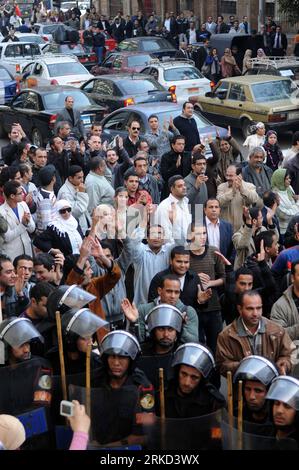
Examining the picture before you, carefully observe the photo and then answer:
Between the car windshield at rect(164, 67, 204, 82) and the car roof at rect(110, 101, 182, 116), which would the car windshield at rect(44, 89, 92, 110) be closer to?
the car roof at rect(110, 101, 182, 116)

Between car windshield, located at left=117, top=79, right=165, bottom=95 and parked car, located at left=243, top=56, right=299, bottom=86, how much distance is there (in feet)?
10.1

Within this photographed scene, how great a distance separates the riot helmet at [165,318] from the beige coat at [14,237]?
2.83 m

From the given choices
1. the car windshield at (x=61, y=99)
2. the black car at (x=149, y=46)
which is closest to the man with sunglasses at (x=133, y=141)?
the car windshield at (x=61, y=99)

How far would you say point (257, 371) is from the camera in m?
5.43

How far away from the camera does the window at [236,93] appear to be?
1912cm

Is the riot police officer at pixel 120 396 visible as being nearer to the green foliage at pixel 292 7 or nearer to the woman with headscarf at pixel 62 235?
the woman with headscarf at pixel 62 235

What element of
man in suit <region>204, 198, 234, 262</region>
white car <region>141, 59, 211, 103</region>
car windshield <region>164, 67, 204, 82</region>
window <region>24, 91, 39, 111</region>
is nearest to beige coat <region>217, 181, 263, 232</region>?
man in suit <region>204, 198, 234, 262</region>

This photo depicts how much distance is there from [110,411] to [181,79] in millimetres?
16995

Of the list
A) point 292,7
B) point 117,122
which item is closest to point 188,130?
point 117,122

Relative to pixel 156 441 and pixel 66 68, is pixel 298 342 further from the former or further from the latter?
pixel 66 68

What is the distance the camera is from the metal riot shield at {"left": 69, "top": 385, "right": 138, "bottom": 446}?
515 cm

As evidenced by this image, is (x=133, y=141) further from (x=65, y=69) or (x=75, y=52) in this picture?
(x=75, y=52)

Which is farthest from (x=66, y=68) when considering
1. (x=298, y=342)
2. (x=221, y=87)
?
(x=298, y=342)

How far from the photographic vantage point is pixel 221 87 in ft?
65.5
